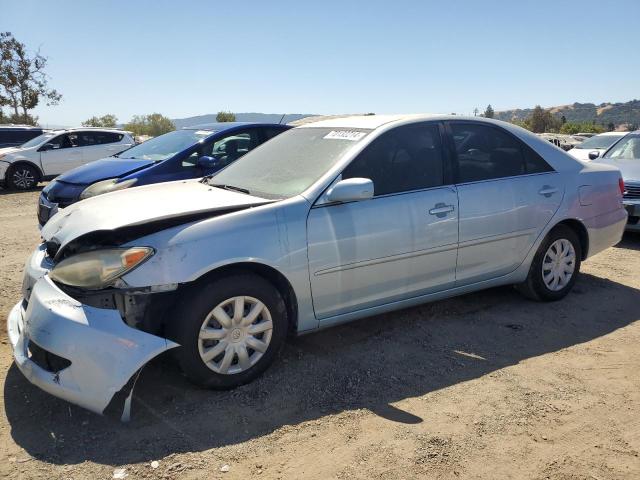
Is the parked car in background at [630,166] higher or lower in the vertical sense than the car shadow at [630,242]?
higher

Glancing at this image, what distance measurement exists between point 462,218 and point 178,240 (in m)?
2.20

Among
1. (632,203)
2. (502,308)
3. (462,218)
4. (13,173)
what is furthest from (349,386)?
(13,173)

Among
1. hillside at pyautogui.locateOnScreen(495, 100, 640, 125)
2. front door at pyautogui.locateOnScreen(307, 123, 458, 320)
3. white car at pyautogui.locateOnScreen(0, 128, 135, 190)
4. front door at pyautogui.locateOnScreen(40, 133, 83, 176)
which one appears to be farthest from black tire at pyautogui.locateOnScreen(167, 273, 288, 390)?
hillside at pyautogui.locateOnScreen(495, 100, 640, 125)

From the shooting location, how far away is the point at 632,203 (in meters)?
7.44

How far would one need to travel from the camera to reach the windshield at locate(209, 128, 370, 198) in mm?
3797

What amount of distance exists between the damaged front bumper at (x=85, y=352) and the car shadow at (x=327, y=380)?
0.21 m

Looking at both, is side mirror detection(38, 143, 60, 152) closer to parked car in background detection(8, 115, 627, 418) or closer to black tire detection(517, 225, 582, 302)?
parked car in background detection(8, 115, 627, 418)

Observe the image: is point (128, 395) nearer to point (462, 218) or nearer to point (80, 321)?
point (80, 321)

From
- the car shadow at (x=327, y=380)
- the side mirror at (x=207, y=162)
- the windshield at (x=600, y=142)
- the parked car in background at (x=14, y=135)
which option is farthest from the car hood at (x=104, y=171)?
the windshield at (x=600, y=142)

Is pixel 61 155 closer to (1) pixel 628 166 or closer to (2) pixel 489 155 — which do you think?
(2) pixel 489 155

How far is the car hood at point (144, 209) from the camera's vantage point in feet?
10.5

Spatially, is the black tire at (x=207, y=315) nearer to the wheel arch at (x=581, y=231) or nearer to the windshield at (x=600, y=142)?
the wheel arch at (x=581, y=231)

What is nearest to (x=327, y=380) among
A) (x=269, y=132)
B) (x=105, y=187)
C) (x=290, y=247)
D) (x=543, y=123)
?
(x=290, y=247)

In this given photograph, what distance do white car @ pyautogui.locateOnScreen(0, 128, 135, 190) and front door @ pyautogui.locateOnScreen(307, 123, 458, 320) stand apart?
11.5 m
